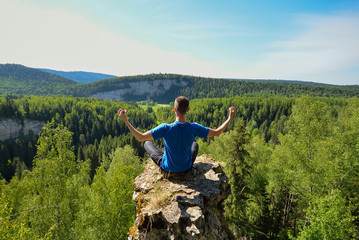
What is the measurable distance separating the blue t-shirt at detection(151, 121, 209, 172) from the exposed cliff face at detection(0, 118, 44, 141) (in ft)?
356

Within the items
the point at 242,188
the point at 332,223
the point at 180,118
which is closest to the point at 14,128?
the point at 242,188

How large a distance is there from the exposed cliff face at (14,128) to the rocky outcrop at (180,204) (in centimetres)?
10807

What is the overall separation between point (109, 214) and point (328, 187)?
54.3 feet

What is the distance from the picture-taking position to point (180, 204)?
4.64 meters

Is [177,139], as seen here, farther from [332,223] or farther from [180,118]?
[332,223]

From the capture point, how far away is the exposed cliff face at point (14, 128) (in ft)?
267

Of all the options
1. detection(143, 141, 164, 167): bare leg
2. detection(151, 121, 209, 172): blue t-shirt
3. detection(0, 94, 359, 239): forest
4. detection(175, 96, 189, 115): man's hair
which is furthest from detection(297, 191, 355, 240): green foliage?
detection(175, 96, 189, 115): man's hair

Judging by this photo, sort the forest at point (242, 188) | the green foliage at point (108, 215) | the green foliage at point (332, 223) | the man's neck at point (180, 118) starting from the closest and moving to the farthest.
→ the man's neck at point (180, 118) < the forest at point (242, 188) < the green foliage at point (332, 223) < the green foliage at point (108, 215)

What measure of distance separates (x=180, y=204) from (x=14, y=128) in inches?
4445

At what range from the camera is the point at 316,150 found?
52.3 feet

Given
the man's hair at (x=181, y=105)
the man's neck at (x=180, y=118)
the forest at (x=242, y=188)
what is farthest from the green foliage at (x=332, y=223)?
the man's hair at (x=181, y=105)

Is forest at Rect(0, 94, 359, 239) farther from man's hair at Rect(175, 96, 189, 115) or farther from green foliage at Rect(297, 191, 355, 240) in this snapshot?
man's hair at Rect(175, 96, 189, 115)

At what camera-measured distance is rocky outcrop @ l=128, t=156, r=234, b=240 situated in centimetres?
430

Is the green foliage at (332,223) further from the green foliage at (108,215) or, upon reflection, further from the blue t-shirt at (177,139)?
the green foliage at (108,215)
